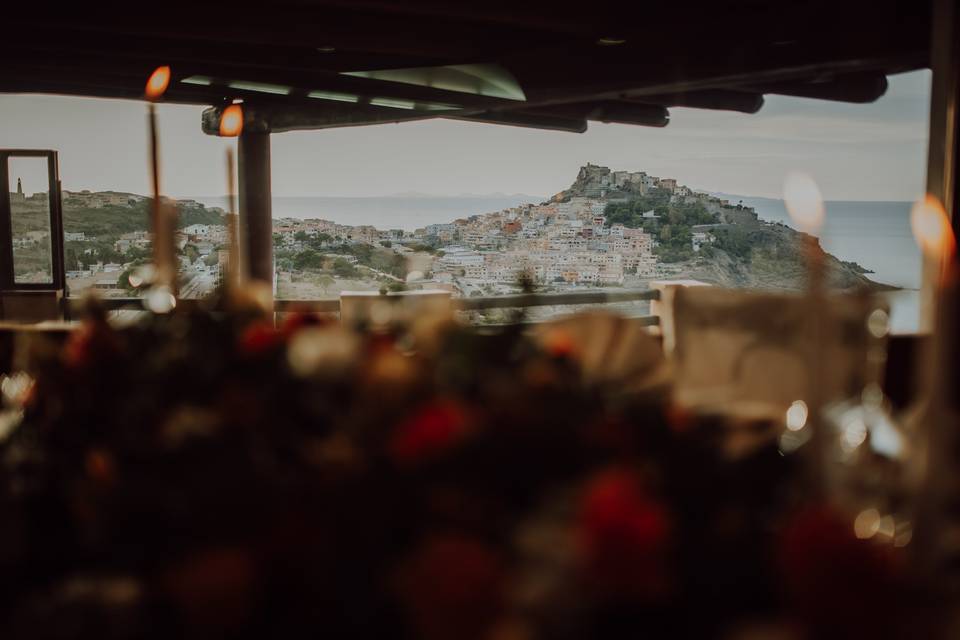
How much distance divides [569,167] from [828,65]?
75.9 inches

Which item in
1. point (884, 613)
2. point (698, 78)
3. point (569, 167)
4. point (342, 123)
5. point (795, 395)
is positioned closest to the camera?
point (884, 613)

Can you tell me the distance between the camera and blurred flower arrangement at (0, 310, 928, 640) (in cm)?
52

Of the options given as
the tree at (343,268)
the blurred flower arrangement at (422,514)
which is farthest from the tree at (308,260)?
the blurred flower arrangement at (422,514)

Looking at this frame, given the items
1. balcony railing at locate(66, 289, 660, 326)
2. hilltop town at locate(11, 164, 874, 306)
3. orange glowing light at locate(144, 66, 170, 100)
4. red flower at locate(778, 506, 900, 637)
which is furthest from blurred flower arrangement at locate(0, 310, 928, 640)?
balcony railing at locate(66, 289, 660, 326)

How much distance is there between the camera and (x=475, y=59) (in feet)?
18.0

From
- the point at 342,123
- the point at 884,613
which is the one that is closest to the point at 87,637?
the point at 884,613

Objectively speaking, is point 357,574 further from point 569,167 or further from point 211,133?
point 211,133

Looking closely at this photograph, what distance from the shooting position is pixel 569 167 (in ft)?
18.4

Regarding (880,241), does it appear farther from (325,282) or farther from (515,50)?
(325,282)

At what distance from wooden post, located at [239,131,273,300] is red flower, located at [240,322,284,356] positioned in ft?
18.9

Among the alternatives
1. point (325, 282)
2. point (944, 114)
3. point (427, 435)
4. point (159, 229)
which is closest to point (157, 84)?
point (159, 229)

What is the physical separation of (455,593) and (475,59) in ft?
17.3

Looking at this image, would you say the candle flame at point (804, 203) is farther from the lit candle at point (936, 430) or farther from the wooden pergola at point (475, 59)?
the wooden pergola at point (475, 59)

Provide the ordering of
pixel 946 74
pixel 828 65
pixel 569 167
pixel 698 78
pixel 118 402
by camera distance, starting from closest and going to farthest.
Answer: pixel 118 402 < pixel 946 74 < pixel 828 65 < pixel 698 78 < pixel 569 167
